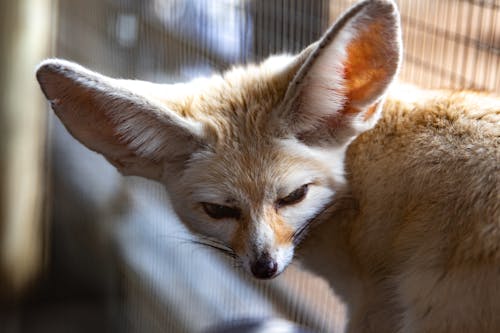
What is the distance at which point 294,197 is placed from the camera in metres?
1.18

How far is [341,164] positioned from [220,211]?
8.4 inches

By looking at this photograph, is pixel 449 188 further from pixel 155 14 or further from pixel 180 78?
pixel 155 14

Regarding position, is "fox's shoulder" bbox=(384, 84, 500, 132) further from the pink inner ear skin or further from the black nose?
the black nose

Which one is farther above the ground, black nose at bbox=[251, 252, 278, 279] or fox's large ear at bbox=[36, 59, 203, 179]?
fox's large ear at bbox=[36, 59, 203, 179]

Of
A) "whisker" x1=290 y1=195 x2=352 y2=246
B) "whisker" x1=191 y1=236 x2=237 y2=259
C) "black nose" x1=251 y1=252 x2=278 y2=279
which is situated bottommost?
"whisker" x1=191 y1=236 x2=237 y2=259

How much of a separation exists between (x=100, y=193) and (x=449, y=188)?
2.18 metres

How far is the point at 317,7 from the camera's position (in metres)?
1.71

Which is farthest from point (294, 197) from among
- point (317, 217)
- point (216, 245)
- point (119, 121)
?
point (119, 121)

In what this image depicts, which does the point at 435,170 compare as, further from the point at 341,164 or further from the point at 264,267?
the point at 264,267

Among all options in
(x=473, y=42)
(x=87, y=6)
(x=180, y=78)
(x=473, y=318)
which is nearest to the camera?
(x=473, y=318)

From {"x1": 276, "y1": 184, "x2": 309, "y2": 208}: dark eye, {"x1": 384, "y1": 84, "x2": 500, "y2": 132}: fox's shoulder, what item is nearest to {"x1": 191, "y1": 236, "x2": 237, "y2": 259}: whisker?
{"x1": 276, "y1": 184, "x2": 309, "y2": 208}: dark eye

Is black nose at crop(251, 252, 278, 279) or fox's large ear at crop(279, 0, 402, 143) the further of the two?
black nose at crop(251, 252, 278, 279)

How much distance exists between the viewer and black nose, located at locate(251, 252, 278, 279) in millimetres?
1124

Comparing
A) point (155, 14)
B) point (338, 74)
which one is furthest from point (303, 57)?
point (155, 14)
